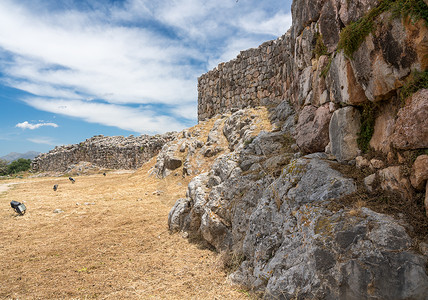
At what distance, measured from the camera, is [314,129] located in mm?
6254

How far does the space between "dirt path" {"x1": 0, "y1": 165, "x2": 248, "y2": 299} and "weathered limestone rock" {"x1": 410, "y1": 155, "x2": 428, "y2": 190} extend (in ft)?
11.0

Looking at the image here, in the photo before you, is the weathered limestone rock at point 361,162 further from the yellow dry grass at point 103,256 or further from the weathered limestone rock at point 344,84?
the yellow dry grass at point 103,256

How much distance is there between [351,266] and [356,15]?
15.2ft

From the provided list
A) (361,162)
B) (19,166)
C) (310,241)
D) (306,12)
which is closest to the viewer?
(310,241)

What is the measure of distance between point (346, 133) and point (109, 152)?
30.7m

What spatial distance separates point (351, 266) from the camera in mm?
3289

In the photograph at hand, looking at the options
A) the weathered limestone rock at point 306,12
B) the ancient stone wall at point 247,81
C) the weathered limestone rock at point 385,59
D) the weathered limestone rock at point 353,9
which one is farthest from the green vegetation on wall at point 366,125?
the ancient stone wall at point 247,81

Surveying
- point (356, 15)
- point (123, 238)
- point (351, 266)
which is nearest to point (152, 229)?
point (123, 238)

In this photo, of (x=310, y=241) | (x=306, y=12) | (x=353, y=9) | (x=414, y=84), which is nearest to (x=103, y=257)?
(x=310, y=241)

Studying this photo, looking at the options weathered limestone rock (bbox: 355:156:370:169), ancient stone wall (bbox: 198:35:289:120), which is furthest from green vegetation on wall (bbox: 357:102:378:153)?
ancient stone wall (bbox: 198:35:289:120)

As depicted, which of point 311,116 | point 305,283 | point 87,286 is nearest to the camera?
point 305,283

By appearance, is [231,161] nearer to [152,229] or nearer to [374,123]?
[152,229]

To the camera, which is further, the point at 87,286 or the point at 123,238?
the point at 123,238

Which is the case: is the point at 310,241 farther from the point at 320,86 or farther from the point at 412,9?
the point at 320,86
